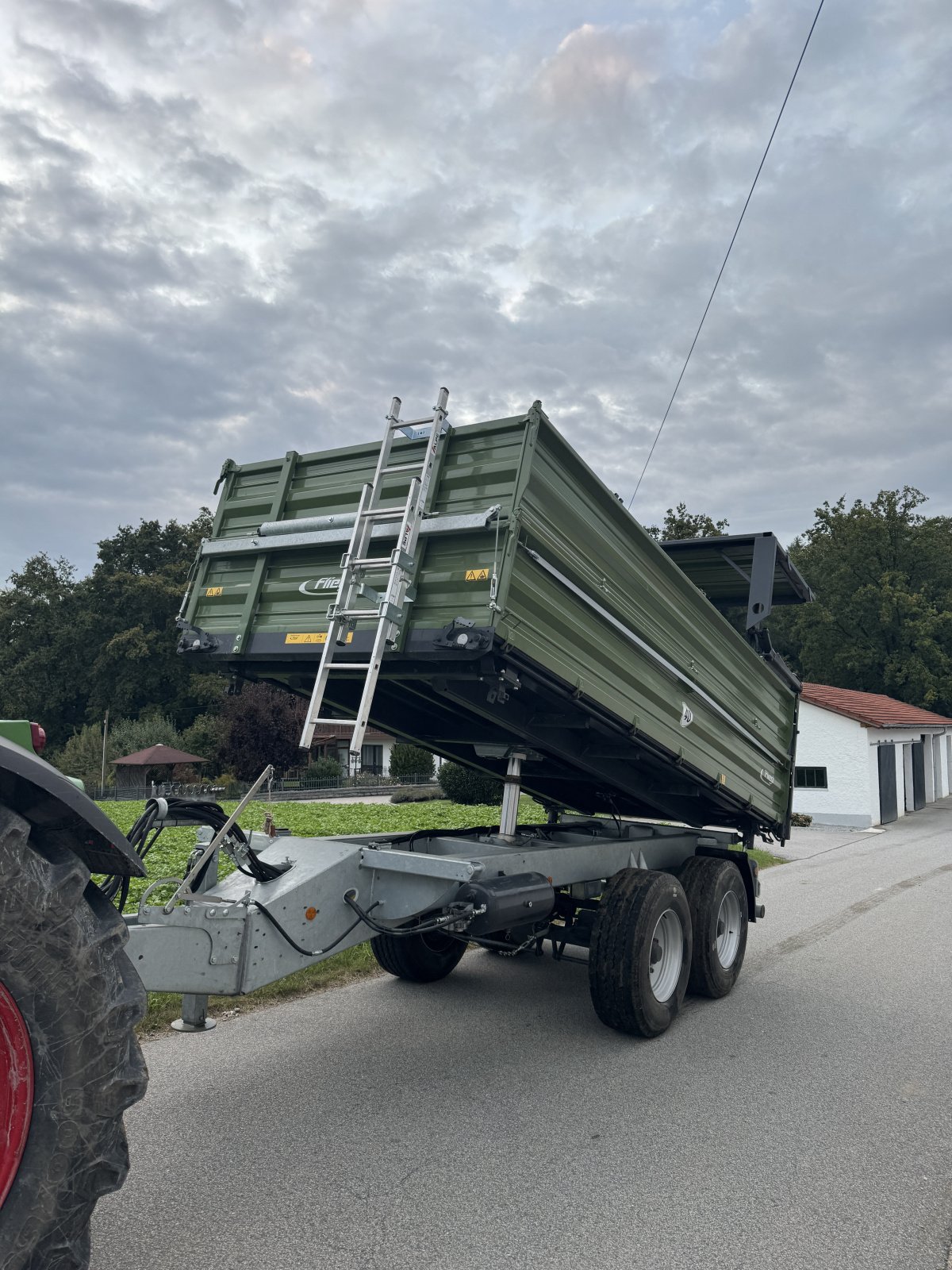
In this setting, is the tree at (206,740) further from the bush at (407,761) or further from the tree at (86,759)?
the bush at (407,761)

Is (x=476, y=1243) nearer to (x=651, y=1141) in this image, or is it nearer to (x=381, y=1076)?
(x=651, y=1141)

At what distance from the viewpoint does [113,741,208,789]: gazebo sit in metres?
35.6

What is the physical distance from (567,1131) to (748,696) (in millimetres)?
3581

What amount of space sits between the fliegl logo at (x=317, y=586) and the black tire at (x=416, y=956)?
263 centimetres

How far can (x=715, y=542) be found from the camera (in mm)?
6523

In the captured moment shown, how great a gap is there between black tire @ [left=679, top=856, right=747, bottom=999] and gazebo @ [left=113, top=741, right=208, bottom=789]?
3193cm

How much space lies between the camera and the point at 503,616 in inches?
155

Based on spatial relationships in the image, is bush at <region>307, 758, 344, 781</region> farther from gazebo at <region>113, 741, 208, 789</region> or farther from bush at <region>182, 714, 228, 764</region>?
bush at <region>182, 714, 228, 764</region>

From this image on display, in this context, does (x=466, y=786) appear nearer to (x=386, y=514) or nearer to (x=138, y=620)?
(x=386, y=514)

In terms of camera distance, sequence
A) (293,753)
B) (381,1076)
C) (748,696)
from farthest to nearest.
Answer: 1. (293,753)
2. (748,696)
3. (381,1076)

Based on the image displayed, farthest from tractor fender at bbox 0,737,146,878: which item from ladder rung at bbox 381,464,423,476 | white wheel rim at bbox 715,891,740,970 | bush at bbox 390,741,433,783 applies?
bush at bbox 390,741,433,783

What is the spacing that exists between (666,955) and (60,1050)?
→ 4.20 m

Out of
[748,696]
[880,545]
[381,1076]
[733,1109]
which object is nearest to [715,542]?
[748,696]

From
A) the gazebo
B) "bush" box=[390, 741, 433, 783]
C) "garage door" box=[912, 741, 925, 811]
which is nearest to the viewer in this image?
"bush" box=[390, 741, 433, 783]
